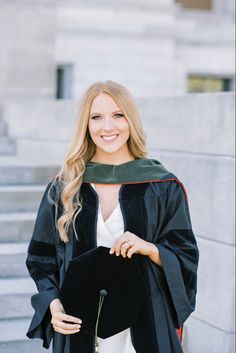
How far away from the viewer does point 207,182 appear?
550cm

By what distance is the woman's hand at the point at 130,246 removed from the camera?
314 cm

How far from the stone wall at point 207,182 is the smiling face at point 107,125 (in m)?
1.96

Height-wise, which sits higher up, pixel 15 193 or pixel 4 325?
pixel 15 193

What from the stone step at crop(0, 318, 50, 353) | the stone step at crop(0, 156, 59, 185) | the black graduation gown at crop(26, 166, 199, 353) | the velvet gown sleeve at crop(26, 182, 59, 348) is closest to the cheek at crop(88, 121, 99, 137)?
the black graduation gown at crop(26, 166, 199, 353)

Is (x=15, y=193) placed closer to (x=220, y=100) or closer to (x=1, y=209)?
(x=1, y=209)

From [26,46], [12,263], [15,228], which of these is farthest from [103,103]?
[26,46]

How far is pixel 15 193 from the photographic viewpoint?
22.4ft

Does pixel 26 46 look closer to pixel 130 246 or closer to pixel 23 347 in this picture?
pixel 23 347

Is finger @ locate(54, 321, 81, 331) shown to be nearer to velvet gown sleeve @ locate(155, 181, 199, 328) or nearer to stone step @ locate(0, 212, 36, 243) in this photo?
velvet gown sleeve @ locate(155, 181, 199, 328)

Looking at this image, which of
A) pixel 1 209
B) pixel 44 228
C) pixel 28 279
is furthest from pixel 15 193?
pixel 44 228

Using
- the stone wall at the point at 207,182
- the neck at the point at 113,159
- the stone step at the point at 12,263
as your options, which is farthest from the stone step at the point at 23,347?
the neck at the point at 113,159

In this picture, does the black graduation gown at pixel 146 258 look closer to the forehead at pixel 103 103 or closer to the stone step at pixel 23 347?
the forehead at pixel 103 103

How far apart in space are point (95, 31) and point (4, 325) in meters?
14.2

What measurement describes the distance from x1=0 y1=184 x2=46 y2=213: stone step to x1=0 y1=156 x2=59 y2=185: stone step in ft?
1.07
